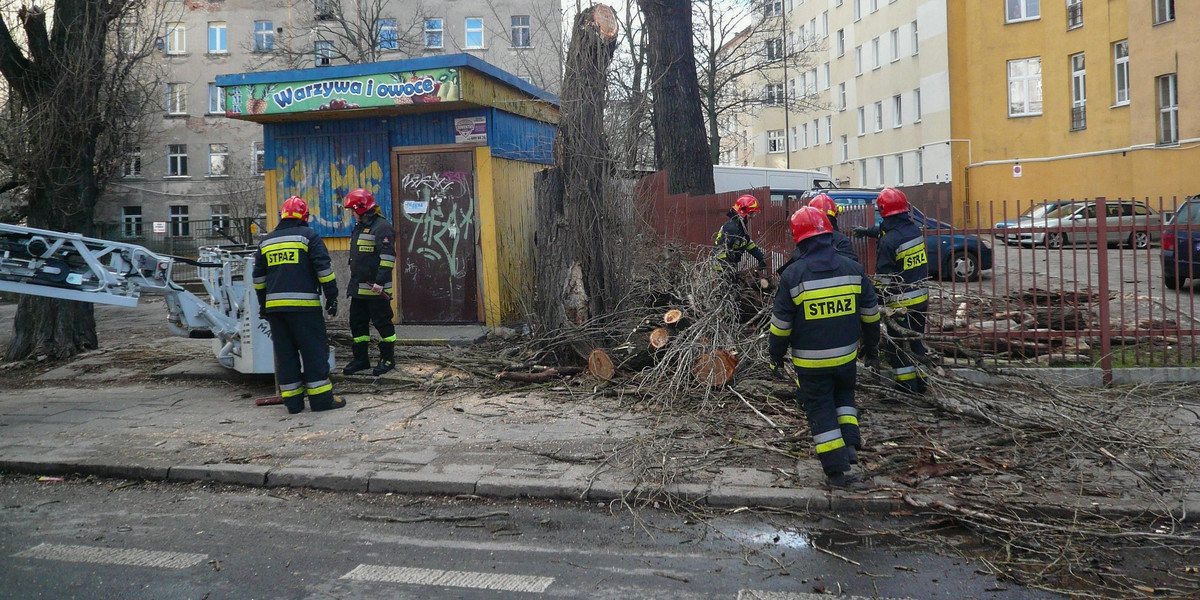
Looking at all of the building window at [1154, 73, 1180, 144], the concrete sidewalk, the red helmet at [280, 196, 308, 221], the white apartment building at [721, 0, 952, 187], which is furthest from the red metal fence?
the white apartment building at [721, 0, 952, 187]

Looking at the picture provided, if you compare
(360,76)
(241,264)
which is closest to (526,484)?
(241,264)

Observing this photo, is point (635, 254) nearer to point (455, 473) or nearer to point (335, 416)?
point (335, 416)

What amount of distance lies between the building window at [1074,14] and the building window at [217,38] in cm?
3443

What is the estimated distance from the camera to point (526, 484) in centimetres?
580

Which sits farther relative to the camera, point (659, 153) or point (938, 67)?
point (938, 67)

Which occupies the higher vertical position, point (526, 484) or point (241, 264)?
point (241, 264)

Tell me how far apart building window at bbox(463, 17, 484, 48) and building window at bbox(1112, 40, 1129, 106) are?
24475 mm

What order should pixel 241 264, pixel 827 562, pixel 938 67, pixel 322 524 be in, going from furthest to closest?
pixel 938 67 → pixel 241 264 → pixel 322 524 → pixel 827 562

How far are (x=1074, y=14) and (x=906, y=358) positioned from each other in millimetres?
30856

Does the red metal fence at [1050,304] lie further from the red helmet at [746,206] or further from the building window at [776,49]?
the building window at [776,49]

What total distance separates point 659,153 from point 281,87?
5923mm

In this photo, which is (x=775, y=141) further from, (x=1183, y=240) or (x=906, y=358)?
(x=906, y=358)

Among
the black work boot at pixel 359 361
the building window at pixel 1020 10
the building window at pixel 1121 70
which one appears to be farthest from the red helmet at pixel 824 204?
the building window at pixel 1020 10

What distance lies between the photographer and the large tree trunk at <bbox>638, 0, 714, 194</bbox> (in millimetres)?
14281
